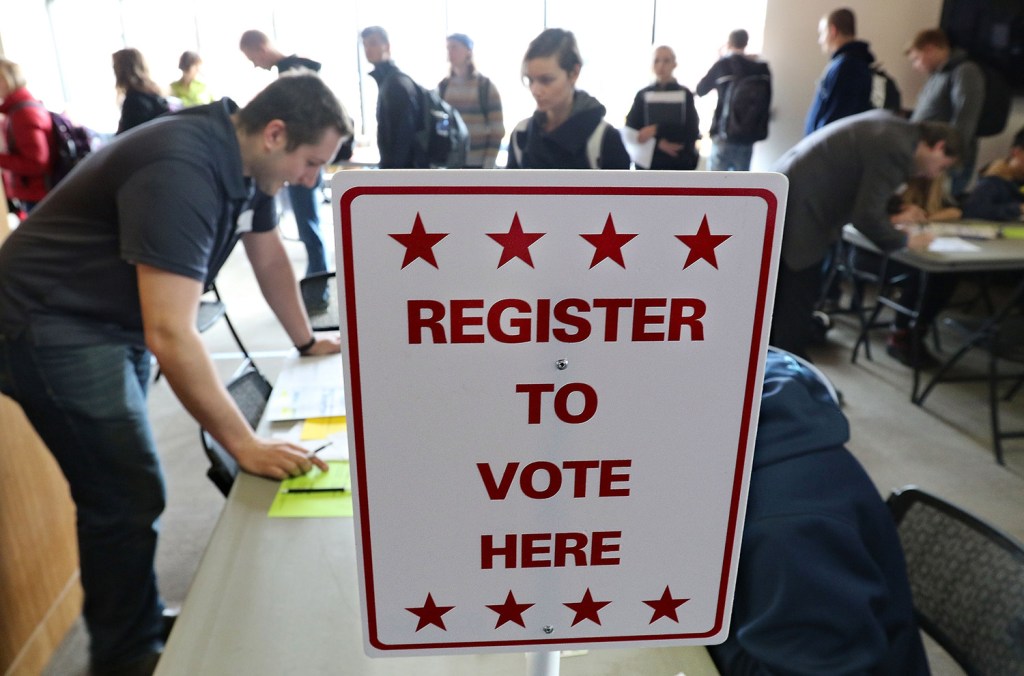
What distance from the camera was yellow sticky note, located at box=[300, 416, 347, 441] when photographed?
148cm

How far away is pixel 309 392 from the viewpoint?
5.46 ft

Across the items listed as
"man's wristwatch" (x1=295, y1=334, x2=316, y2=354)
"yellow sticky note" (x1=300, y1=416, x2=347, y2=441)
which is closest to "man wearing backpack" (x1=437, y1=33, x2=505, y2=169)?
"man's wristwatch" (x1=295, y1=334, x2=316, y2=354)

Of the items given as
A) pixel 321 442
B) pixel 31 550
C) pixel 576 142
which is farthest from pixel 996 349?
pixel 31 550

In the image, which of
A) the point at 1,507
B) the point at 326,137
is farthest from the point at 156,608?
the point at 326,137

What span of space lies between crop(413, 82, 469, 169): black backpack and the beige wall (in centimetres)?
351

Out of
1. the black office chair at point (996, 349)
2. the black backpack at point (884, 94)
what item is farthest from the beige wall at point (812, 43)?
the black office chair at point (996, 349)

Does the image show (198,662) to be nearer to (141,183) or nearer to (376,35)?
(141,183)

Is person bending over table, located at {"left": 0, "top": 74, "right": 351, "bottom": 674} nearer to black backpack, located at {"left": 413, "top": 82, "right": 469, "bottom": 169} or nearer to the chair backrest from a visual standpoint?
the chair backrest

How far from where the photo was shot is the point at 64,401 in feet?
4.82

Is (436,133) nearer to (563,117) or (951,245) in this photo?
(563,117)

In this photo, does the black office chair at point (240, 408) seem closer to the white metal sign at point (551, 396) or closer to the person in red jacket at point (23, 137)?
the white metal sign at point (551, 396)

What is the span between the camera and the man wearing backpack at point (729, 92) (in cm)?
556

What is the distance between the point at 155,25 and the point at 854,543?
895 centimetres

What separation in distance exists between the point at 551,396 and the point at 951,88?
18.1 feet
